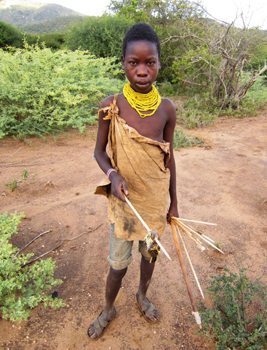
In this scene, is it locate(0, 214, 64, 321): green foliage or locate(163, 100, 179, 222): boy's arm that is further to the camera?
locate(0, 214, 64, 321): green foliage

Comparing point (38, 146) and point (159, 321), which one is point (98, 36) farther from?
point (159, 321)

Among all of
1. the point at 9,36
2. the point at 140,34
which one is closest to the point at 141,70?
the point at 140,34

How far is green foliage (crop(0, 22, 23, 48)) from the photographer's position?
10.9 metres

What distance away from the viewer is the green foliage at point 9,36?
10930 millimetres

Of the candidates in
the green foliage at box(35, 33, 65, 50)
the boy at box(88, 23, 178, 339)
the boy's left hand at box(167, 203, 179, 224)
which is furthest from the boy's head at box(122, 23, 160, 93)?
the green foliage at box(35, 33, 65, 50)

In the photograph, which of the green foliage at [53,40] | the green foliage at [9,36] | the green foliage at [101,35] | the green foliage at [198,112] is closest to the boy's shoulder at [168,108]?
the green foliage at [198,112]

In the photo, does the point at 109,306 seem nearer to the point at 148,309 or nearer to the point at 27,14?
the point at 148,309

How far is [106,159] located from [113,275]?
0.66m

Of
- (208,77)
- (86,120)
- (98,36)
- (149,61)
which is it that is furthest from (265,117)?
(149,61)

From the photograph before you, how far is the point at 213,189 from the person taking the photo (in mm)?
3746

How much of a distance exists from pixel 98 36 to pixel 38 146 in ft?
16.0

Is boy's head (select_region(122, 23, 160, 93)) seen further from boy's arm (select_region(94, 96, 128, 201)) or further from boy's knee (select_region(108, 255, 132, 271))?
boy's knee (select_region(108, 255, 132, 271))

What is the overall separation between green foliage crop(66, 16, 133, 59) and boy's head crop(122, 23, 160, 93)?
7.35m

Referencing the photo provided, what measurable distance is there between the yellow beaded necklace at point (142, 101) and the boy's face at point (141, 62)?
0.20ft
